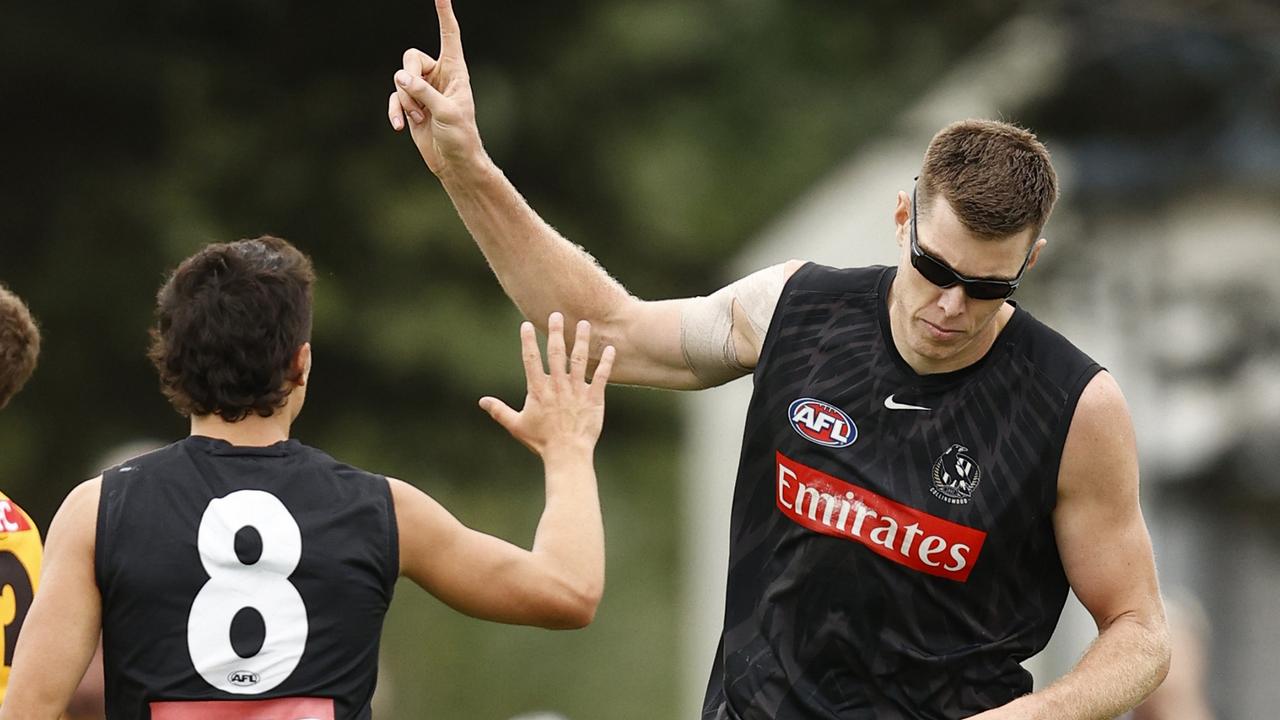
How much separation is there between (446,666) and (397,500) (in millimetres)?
12127

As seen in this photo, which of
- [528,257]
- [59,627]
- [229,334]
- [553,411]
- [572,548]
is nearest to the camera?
[59,627]

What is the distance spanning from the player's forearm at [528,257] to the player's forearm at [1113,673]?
1.39 metres

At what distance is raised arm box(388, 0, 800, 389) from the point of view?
4348 mm

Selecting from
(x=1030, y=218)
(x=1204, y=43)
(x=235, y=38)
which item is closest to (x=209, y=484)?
(x=1030, y=218)

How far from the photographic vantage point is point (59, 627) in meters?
3.42

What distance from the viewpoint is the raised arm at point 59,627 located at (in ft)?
11.2

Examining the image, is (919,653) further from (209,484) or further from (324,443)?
(324,443)

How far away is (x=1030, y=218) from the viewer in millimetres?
4133

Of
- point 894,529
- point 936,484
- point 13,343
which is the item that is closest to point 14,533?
point 13,343

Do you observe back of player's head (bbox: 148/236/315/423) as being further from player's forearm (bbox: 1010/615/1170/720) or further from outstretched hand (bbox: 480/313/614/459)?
player's forearm (bbox: 1010/615/1170/720)

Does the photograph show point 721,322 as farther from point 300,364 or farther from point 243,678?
point 243,678

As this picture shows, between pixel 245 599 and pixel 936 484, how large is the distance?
1.60m

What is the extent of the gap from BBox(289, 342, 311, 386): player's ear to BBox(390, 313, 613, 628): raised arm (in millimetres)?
285

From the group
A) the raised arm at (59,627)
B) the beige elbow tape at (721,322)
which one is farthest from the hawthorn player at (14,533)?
the beige elbow tape at (721,322)
